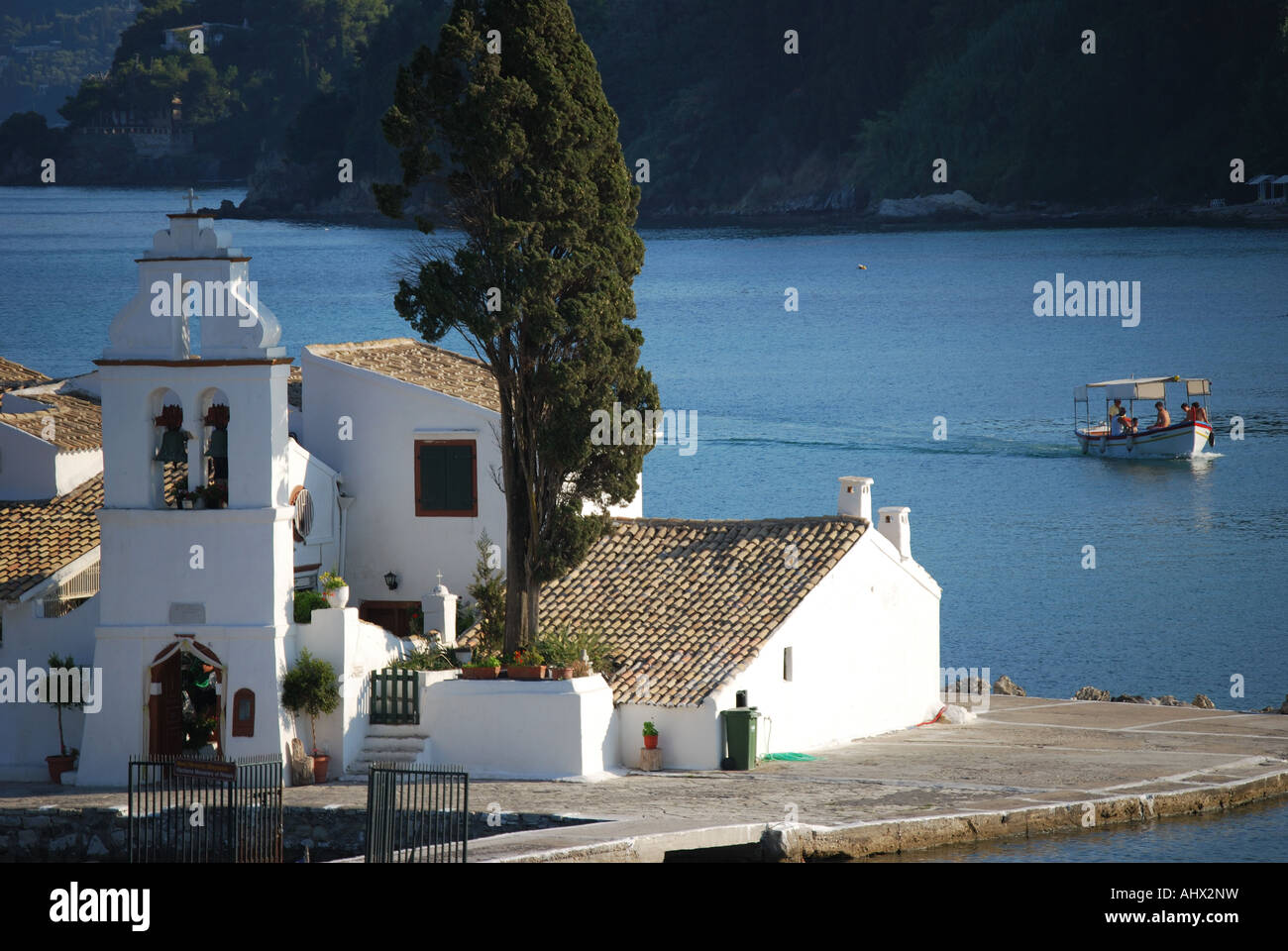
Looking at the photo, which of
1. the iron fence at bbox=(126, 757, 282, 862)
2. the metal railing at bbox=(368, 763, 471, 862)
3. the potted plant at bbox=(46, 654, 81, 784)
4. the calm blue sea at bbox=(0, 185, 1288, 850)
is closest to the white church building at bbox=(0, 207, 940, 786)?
the potted plant at bbox=(46, 654, 81, 784)

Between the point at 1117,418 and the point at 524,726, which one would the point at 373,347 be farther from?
the point at 1117,418

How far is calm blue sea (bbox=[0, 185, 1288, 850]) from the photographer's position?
6006cm

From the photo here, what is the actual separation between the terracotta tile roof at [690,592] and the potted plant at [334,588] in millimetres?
3044

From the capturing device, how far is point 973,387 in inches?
4365

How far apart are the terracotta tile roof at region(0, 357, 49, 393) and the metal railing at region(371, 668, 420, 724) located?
12706 millimetres

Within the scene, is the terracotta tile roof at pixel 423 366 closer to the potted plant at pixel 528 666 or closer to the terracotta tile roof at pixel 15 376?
the potted plant at pixel 528 666

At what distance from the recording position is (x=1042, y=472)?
3339 inches

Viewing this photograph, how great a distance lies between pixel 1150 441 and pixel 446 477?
5649 centimetres

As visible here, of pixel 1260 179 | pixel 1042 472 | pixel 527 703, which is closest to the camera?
pixel 527 703

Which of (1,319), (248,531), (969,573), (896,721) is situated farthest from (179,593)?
(1,319)

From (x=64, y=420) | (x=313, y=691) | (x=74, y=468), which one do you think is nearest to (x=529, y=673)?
(x=313, y=691)

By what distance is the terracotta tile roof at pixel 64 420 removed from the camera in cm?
3200
